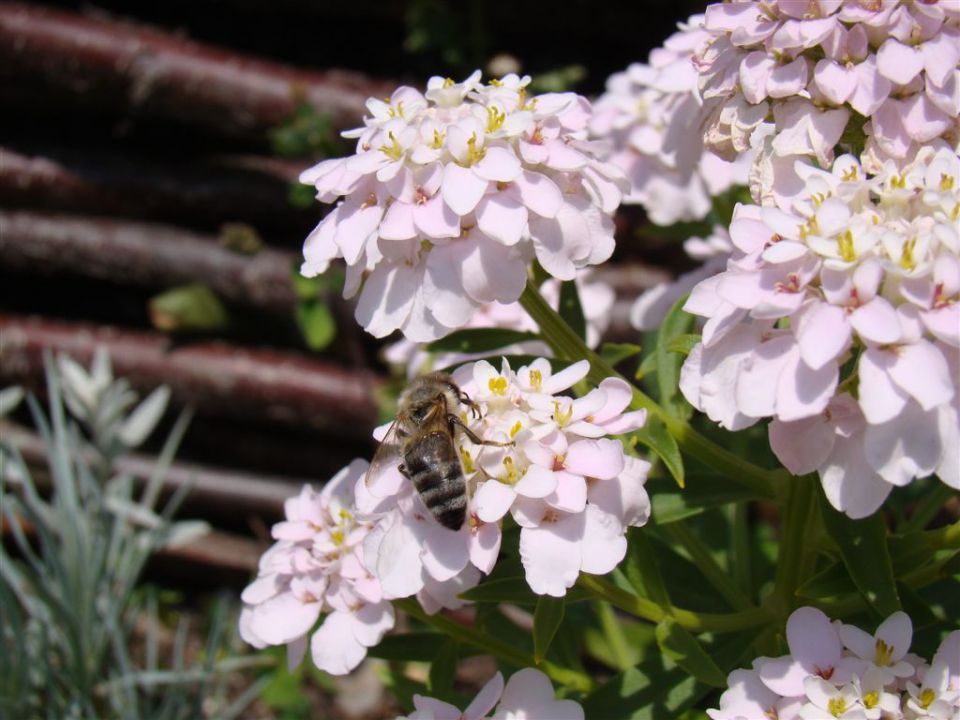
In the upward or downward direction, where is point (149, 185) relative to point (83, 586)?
upward

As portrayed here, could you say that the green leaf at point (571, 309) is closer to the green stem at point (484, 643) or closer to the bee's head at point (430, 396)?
the bee's head at point (430, 396)

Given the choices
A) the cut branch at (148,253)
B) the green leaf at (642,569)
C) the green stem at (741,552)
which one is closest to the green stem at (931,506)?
the green stem at (741,552)

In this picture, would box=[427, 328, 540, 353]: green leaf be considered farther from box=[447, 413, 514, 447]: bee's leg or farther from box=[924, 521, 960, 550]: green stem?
box=[924, 521, 960, 550]: green stem

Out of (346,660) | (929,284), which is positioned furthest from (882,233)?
(346,660)

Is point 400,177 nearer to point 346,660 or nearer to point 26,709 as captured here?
point 346,660

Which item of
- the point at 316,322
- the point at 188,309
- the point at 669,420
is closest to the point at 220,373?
the point at 188,309

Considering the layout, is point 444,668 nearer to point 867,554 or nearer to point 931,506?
point 867,554
